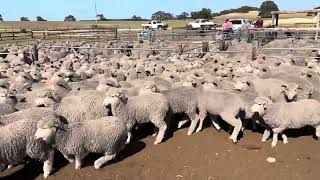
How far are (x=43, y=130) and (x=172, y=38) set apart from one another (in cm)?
2240

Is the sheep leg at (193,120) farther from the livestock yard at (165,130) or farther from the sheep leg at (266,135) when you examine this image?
the sheep leg at (266,135)

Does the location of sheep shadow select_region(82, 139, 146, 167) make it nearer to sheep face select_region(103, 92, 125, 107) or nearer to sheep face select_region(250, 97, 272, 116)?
sheep face select_region(103, 92, 125, 107)

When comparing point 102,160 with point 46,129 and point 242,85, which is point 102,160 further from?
point 242,85

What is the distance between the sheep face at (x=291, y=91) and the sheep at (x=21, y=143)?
196 inches

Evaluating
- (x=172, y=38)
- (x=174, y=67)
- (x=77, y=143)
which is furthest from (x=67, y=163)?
(x=172, y=38)

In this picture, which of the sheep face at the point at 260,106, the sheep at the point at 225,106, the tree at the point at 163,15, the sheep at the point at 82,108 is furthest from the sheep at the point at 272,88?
the tree at the point at 163,15

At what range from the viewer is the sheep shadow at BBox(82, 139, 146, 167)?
294 inches

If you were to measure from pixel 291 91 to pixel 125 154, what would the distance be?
12.3 ft

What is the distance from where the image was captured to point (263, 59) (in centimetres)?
1400

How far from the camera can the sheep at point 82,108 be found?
8.05 metres

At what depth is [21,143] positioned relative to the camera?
6.77 meters

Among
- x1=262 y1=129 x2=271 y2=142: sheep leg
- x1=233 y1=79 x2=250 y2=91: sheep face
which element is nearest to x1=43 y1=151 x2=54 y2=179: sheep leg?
x1=262 y1=129 x2=271 y2=142: sheep leg

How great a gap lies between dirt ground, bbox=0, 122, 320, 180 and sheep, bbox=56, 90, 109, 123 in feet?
2.64

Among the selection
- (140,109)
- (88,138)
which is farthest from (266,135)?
(88,138)
